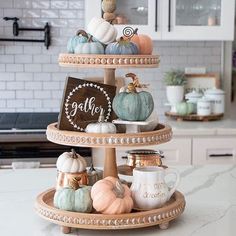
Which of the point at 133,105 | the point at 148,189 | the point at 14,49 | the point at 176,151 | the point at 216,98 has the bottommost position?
the point at 176,151

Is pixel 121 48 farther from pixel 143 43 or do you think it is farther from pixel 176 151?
pixel 176 151

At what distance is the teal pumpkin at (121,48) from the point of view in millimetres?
1495

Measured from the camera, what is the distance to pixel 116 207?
4.64 ft

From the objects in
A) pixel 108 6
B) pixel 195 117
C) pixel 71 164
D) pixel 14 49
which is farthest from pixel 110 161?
pixel 14 49

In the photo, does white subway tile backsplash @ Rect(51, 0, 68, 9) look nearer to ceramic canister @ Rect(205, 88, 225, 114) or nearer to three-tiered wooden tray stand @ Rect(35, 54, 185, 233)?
ceramic canister @ Rect(205, 88, 225, 114)

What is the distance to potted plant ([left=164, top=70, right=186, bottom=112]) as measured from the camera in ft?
12.9

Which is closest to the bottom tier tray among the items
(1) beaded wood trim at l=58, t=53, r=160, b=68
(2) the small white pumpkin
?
(2) the small white pumpkin

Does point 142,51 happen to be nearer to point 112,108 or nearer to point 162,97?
point 112,108

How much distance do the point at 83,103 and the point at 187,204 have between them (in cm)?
51

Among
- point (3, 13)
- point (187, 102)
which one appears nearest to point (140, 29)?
point (187, 102)

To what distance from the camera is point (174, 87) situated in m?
3.93

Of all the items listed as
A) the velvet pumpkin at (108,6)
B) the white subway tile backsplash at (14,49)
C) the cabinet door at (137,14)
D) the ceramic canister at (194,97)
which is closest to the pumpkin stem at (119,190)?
the velvet pumpkin at (108,6)

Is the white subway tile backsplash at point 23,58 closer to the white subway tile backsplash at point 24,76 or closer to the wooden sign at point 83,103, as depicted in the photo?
the white subway tile backsplash at point 24,76

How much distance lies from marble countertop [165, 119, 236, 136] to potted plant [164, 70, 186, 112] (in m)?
0.30
